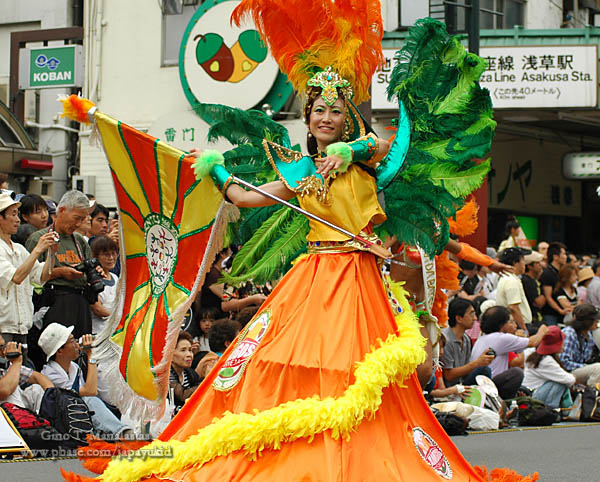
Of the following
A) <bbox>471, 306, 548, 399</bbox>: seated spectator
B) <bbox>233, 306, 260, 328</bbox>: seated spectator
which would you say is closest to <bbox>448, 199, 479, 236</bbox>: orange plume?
<bbox>233, 306, 260, 328</bbox>: seated spectator

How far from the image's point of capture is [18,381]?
6199 mm

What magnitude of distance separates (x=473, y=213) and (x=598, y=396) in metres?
4.23

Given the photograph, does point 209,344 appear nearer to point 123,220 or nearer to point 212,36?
point 123,220

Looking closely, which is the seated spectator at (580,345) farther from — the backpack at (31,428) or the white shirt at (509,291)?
the backpack at (31,428)

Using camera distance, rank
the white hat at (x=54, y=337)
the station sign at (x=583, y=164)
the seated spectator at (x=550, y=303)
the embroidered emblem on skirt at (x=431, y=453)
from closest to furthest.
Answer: the embroidered emblem on skirt at (x=431, y=453) → the white hat at (x=54, y=337) → the seated spectator at (x=550, y=303) → the station sign at (x=583, y=164)

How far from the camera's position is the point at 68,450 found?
614cm

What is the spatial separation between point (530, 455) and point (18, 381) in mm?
3392

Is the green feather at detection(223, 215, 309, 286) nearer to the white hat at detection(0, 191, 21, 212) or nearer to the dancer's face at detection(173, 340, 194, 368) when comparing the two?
the dancer's face at detection(173, 340, 194, 368)

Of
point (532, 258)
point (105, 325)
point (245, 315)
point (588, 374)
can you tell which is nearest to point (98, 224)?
point (245, 315)

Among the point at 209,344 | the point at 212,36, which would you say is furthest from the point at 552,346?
the point at 212,36

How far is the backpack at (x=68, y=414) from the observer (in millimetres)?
6105

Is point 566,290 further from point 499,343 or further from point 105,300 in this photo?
point 105,300

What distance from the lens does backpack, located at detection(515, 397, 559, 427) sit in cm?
888

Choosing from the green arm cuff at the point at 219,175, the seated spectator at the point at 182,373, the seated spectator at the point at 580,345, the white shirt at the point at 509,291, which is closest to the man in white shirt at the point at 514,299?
the white shirt at the point at 509,291
